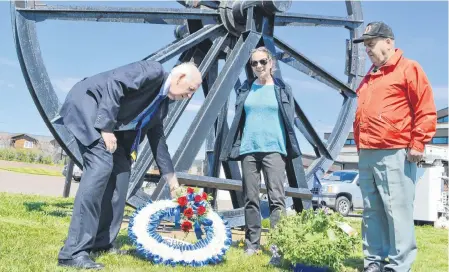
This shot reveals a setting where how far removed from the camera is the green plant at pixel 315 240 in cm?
328

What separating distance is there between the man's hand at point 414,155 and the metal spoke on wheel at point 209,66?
227cm

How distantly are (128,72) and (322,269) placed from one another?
5.87ft

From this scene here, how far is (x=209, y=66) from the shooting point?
6.29 meters

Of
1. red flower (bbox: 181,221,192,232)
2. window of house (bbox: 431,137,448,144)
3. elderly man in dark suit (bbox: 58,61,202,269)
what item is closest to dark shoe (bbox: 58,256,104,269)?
elderly man in dark suit (bbox: 58,61,202,269)

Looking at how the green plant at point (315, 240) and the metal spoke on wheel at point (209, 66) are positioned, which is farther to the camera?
the metal spoke on wheel at point (209, 66)

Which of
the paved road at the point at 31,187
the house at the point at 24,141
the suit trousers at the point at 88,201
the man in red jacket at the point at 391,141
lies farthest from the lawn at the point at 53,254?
the house at the point at 24,141

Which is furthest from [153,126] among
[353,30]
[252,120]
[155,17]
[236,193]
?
[353,30]

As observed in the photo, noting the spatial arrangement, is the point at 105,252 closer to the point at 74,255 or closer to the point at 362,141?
the point at 74,255

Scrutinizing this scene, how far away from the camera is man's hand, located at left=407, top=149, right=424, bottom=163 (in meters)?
3.33

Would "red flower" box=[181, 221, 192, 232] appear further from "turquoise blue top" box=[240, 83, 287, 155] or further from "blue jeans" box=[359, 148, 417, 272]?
"blue jeans" box=[359, 148, 417, 272]

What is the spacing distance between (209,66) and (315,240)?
135 inches

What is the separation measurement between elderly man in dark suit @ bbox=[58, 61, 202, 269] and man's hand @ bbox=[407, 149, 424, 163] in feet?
4.79

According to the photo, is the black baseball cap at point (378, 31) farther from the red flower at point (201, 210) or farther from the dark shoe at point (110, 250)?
A: the dark shoe at point (110, 250)

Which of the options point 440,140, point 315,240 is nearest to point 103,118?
point 315,240
